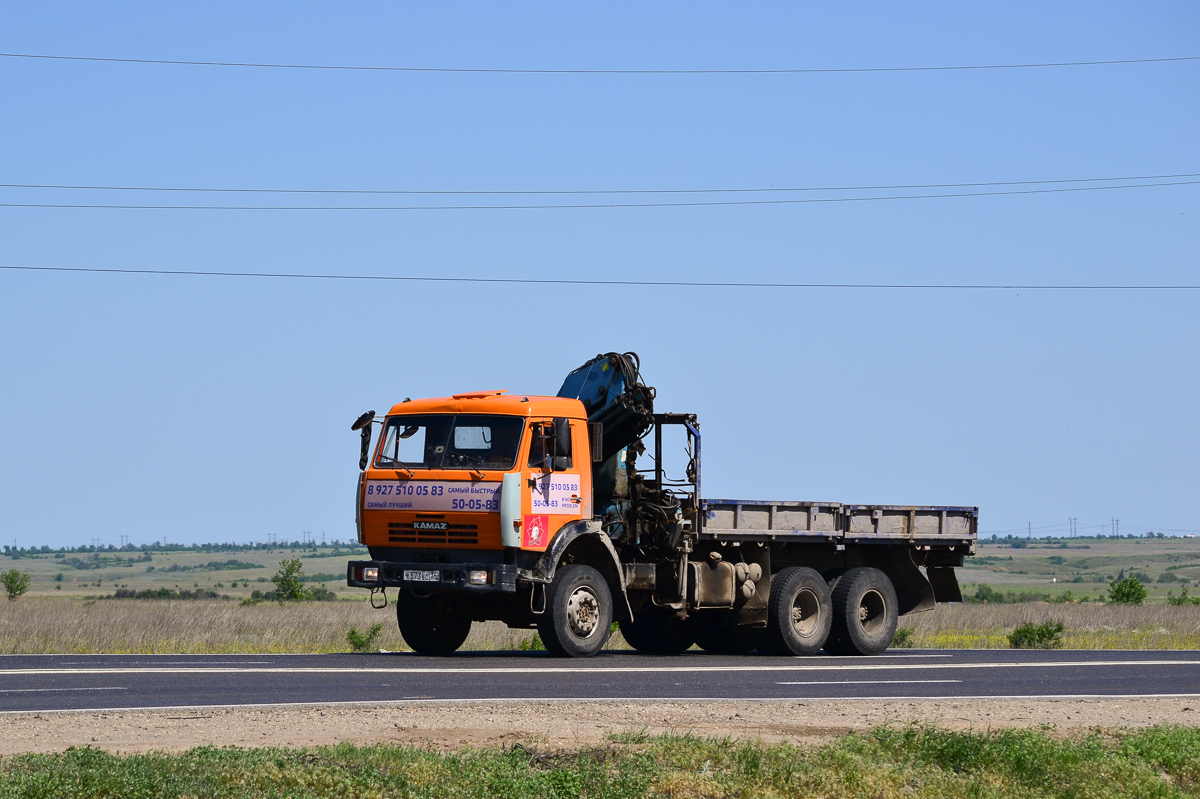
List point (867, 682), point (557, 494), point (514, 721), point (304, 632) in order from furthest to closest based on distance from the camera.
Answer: point (304, 632), point (557, 494), point (867, 682), point (514, 721)

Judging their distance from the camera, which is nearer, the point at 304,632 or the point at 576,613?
the point at 576,613

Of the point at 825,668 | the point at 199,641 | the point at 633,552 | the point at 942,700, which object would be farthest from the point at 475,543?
the point at 199,641

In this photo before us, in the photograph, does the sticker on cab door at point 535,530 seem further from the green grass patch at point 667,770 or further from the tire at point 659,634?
the green grass patch at point 667,770

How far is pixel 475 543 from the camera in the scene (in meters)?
17.5

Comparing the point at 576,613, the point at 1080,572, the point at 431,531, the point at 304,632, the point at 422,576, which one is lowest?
the point at 1080,572

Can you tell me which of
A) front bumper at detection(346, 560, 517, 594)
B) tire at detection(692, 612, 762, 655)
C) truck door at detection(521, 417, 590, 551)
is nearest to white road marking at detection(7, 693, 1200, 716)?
front bumper at detection(346, 560, 517, 594)

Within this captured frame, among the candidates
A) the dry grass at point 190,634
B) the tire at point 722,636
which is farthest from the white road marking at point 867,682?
the dry grass at point 190,634

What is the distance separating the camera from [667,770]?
931 centimetres

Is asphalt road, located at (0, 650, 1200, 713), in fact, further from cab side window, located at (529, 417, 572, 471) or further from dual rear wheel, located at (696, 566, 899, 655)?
cab side window, located at (529, 417, 572, 471)

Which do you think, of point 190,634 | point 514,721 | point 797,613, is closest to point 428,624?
point 797,613

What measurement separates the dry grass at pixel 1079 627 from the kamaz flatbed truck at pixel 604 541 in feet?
18.0

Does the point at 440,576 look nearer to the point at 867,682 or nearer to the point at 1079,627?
the point at 867,682

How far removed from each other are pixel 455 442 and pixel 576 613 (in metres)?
2.62

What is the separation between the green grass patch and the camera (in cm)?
852
